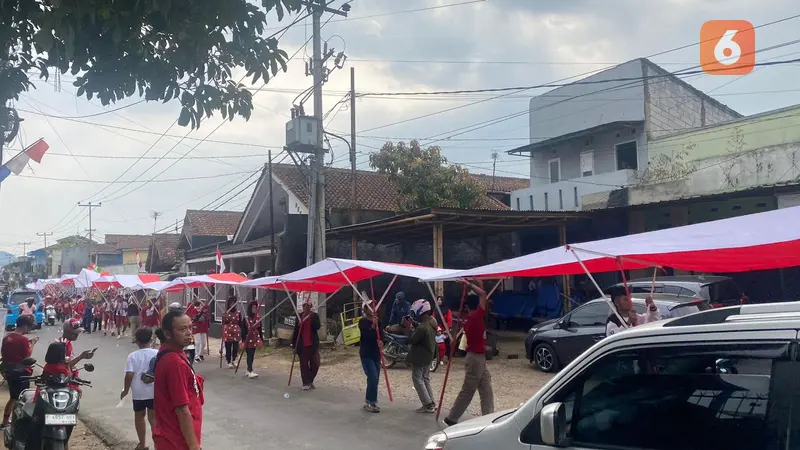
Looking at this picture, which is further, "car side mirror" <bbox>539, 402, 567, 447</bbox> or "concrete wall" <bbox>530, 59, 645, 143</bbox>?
"concrete wall" <bbox>530, 59, 645, 143</bbox>

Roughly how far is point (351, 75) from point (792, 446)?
23032 mm

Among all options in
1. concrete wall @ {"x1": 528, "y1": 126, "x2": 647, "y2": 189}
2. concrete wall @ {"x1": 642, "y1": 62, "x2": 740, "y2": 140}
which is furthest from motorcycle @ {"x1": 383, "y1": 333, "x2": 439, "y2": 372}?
concrete wall @ {"x1": 642, "y1": 62, "x2": 740, "y2": 140}

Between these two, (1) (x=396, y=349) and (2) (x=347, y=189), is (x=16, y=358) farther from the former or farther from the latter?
(2) (x=347, y=189)

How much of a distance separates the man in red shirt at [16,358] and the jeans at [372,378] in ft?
15.1

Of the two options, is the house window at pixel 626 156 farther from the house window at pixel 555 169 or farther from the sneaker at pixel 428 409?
the sneaker at pixel 428 409

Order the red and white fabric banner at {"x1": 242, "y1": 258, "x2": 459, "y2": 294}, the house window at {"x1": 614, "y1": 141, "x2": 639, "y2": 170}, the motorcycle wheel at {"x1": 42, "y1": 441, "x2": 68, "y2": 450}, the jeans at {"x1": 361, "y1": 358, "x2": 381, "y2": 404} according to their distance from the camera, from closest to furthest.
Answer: the motorcycle wheel at {"x1": 42, "y1": 441, "x2": 68, "y2": 450}
the jeans at {"x1": 361, "y1": 358, "x2": 381, "y2": 404}
the red and white fabric banner at {"x1": 242, "y1": 258, "x2": 459, "y2": 294}
the house window at {"x1": 614, "y1": 141, "x2": 639, "y2": 170}

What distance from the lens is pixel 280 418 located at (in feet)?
30.2

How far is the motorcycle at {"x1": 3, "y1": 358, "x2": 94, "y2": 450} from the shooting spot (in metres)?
6.23

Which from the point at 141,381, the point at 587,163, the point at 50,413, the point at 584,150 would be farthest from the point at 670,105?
the point at 50,413

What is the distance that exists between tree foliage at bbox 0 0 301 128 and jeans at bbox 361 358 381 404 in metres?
4.96

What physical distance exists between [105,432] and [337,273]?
4726 mm

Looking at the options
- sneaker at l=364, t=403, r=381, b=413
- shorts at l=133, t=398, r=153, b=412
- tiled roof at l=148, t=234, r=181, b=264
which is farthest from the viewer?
tiled roof at l=148, t=234, r=181, b=264

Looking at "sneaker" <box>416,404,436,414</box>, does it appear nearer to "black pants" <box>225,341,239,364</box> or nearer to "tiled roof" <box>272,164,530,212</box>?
"black pants" <box>225,341,239,364</box>

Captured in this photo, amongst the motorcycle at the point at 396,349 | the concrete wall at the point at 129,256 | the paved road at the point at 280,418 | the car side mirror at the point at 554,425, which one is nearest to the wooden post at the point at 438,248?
the motorcycle at the point at 396,349
